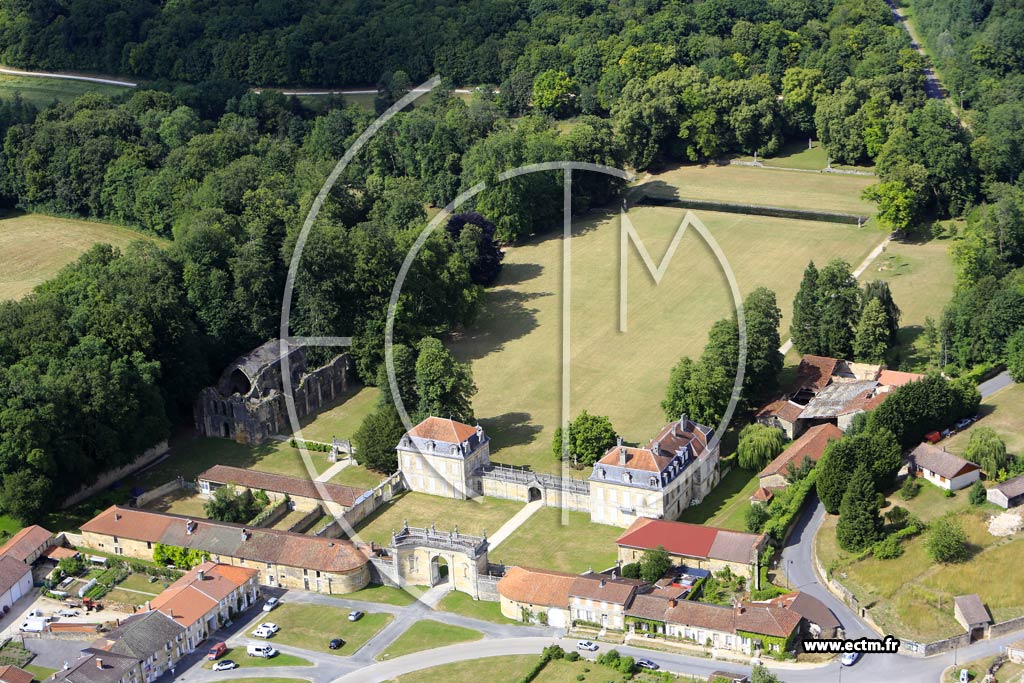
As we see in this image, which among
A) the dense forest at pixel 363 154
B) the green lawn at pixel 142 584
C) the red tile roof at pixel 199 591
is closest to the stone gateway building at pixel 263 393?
the dense forest at pixel 363 154

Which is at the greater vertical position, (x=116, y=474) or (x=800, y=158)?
(x=800, y=158)

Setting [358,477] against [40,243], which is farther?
[40,243]

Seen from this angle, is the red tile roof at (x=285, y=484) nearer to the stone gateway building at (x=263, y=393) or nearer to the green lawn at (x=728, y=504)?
the stone gateway building at (x=263, y=393)

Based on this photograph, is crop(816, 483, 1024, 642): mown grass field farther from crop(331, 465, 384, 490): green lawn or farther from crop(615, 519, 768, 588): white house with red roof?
crop(331, 465, 384, 490): green lawn

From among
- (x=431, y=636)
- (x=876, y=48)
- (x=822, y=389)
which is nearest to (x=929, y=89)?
(x=876, y=48)

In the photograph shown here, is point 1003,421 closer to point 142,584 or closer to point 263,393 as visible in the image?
point 263,393

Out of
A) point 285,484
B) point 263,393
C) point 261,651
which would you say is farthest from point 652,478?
point 263,393
